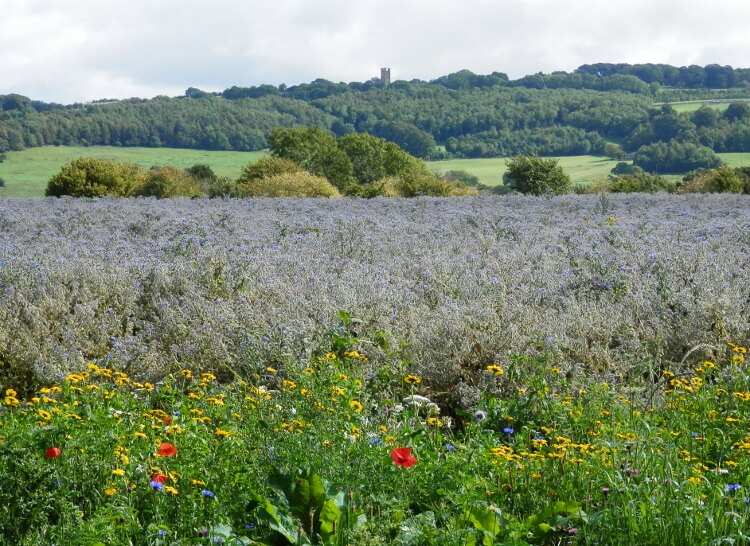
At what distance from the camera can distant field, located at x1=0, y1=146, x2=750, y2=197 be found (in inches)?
2125

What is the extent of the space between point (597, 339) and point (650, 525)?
300 centimetres

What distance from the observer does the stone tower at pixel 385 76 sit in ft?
424

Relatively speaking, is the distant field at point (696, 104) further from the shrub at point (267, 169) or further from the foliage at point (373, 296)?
the foliage at point (373, 296)

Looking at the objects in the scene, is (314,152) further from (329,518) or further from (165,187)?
(329,518)

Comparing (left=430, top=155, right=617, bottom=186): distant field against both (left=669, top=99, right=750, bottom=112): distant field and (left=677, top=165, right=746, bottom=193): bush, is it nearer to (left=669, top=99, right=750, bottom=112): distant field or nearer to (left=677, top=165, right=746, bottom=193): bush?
(left=669, top=99, right=750, bottom=112): distant field

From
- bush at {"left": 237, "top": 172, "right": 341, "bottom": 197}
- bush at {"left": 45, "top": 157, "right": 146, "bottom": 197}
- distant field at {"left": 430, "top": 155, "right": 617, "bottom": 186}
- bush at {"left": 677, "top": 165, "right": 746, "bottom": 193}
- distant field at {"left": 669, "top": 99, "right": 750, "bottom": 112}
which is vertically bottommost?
distant field at {"left": 430, "top": 155, "right": 617, "bottom": 186}

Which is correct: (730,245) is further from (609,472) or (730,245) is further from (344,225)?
(609,472)

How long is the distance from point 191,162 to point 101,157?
6237 mm

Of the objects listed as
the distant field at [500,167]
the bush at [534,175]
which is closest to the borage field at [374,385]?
the bush at [534,175]

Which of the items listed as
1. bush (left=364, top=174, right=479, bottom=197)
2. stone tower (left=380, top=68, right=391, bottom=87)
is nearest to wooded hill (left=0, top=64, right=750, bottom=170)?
stone tower (left=380, top=68, right=391, bottom=87)

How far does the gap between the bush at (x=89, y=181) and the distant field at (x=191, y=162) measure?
19.5m

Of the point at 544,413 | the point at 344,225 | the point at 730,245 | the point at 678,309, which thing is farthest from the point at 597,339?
the point at 344,225

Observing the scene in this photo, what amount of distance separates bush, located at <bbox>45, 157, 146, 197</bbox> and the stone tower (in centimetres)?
10062

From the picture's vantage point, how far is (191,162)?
207 feet
